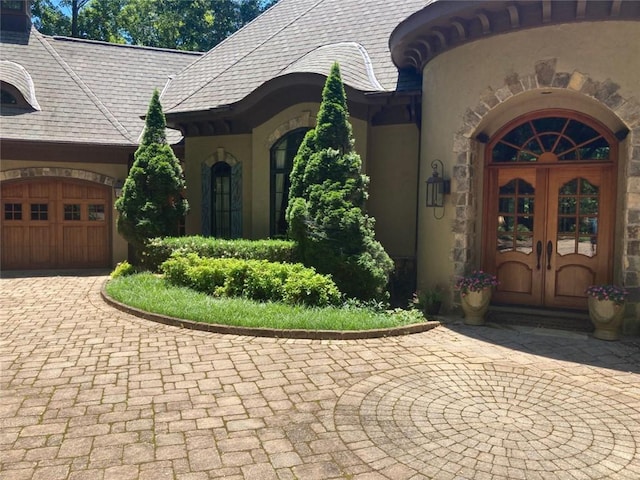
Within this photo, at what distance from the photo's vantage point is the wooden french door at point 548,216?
282 inches

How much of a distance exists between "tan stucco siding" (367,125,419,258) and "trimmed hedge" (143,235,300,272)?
1948 mm

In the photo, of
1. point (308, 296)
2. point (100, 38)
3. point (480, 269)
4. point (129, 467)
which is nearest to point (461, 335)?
point (480, 269)

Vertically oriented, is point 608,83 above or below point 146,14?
below

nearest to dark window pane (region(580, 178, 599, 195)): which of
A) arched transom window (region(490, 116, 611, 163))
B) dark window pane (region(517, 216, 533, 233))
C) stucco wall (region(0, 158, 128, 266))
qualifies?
arched transom window (region(490, 116, 611, 163))

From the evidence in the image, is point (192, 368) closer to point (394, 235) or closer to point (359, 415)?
point (359, 415)

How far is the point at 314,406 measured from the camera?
4145 millimetres

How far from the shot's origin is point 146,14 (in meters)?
27.9

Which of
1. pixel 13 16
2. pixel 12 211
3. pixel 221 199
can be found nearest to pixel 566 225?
pixel 221 199

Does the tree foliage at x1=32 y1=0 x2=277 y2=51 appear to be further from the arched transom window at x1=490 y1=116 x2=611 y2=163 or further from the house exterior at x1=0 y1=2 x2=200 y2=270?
the arched transom window at x1=490 y1=116 x2=611 y2=163

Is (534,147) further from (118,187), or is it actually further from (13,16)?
(13,16)

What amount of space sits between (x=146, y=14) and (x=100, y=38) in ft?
9.63

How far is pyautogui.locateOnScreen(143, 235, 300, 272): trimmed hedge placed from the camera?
29.6 feet

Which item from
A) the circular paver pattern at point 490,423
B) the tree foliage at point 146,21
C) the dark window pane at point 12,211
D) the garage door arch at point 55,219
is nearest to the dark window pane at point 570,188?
the circular paver pattern at point 490,423

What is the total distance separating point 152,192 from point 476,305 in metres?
7.54
